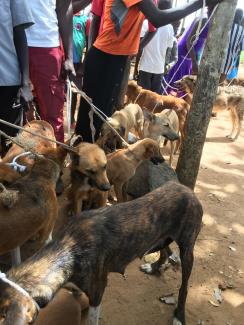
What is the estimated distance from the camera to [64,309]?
2924mm

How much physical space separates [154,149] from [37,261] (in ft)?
10.1

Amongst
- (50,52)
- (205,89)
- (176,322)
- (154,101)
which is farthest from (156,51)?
(176,322)

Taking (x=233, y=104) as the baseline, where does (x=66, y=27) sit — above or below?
above

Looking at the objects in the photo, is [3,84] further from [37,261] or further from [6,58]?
[37,261]

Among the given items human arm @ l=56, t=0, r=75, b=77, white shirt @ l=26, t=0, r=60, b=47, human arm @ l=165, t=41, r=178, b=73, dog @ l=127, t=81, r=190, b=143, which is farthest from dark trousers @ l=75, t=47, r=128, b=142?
human arm @ l=165, t=41, r=178, b=73

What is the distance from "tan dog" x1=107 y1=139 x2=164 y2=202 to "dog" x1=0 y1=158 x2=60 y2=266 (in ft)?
4.93

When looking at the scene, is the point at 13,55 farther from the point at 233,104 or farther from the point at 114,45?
the point at 233,104

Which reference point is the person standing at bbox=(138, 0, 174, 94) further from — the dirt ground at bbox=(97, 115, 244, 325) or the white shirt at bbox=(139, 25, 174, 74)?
the dirt ground at bbox=(97, 115, 244, 325)

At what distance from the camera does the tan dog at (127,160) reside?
5418 millimetres

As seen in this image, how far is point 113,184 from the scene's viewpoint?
5.54 metres

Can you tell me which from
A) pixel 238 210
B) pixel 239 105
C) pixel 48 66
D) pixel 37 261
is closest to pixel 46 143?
pixel 48 66

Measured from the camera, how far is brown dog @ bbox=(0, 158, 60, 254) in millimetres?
3236

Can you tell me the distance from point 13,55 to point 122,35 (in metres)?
1.76

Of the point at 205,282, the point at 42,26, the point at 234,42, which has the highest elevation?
the point at 42,26
